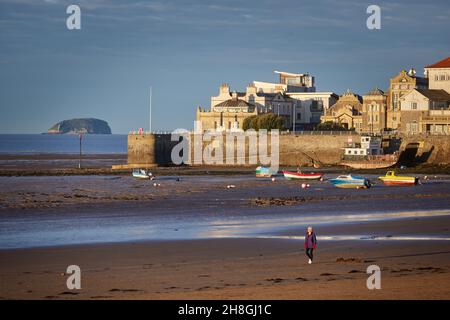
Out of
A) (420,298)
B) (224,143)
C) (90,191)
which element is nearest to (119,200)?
(90,191)

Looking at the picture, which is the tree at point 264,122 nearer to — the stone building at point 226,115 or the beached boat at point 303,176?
the stone building at point 226,115

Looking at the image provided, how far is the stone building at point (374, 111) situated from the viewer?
336ft

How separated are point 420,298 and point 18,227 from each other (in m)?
18.5

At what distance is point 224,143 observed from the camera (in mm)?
87688

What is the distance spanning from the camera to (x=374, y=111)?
339ft

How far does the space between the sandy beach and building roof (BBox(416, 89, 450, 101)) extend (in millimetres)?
39746

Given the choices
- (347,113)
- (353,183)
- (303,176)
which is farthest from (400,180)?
(347,113)

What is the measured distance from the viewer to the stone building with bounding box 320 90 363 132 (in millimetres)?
106156

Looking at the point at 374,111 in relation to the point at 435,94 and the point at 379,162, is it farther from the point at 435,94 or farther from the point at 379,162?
the point at 379,162

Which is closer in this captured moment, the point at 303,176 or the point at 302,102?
the point at 303,176

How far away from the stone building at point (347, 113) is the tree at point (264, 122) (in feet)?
34.7

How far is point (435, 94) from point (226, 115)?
2102 centimetres

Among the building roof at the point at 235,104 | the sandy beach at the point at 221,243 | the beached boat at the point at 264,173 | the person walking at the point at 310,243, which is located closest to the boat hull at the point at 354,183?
the sandy beach at the point at 221,243
